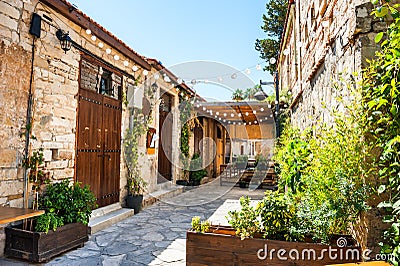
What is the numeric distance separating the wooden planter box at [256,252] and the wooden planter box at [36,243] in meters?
1.78

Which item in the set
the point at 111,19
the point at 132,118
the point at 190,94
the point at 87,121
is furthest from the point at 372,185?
the point at 190,94

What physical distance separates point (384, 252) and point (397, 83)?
1.13 metres

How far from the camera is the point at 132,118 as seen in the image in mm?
6020

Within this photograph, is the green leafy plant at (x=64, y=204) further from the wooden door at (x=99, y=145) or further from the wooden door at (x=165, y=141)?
the wooden door at (x=165, y=141)

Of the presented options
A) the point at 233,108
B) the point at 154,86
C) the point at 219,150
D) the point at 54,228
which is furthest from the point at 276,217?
the point at 219,150

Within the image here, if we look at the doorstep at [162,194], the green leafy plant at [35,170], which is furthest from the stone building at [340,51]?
the doorstep at [162,194]

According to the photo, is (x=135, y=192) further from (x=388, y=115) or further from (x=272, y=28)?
(x=272, y=28)

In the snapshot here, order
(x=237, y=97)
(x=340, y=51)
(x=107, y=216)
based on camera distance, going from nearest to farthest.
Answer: (x=340, y=51) < (x=107, y=216) < (x=237, y=97)

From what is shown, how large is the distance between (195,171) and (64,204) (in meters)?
6.75

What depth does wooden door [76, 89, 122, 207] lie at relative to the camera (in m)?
4.62

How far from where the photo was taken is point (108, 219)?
4.73 m

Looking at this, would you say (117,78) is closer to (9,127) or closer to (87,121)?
(87,121)

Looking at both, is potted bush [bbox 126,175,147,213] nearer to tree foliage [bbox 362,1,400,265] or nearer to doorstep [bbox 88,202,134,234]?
doorstep [bbox 88,202,134,234]

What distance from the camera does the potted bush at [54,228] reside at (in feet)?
10.3
